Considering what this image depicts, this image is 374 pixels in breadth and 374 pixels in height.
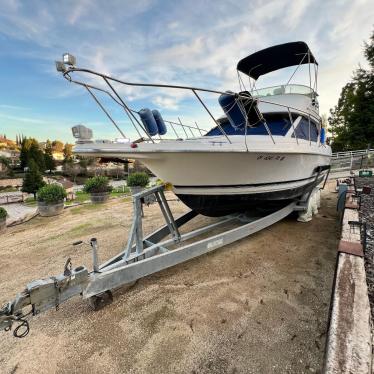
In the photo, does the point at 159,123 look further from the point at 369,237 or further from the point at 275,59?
the point at 275,59

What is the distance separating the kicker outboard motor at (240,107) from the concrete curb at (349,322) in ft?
6.40

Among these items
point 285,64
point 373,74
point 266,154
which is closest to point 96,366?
point 266,154

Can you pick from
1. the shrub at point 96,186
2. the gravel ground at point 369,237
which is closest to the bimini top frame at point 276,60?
the gravel ground at point 369,237

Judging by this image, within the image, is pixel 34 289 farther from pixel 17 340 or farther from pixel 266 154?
pixel 266 154

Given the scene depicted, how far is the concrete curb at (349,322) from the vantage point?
1.18 meters

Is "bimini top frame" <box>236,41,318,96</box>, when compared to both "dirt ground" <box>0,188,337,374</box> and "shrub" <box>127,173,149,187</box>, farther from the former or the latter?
"shrub" <box>127,173,149,187</box>

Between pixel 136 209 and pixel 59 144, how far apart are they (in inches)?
3292

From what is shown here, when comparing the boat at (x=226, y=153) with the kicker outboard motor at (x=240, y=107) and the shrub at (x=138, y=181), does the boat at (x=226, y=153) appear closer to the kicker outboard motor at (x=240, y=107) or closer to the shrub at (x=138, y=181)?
the kicker outboard motor at (x=240, y=107)

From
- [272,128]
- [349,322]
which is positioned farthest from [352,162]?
[349,322]

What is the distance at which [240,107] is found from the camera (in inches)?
118

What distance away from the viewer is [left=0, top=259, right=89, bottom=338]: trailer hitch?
68.3 inches

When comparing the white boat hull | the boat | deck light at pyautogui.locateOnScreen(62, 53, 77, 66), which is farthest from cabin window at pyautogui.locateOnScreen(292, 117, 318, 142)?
deck light at pyautogui.locateOnScreen(62, 53, 77, 66)

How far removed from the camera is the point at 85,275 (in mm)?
2133

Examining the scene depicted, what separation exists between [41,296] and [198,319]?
1.40 meters
